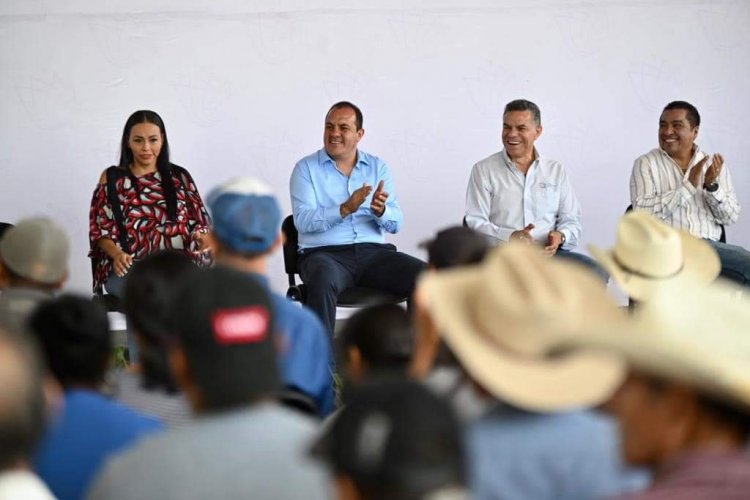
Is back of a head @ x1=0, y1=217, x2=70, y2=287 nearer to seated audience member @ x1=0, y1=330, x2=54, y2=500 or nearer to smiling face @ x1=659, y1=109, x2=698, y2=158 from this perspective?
seated audience member @ x1=0, y1=330, x2=54, y2=500

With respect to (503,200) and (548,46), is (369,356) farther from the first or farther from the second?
(548,46)

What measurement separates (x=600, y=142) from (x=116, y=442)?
491 centimetres

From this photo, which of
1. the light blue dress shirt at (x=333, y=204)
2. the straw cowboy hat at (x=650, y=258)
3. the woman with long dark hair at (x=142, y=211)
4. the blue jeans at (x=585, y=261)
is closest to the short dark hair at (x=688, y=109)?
the blue jeans at (x=585, y=261)

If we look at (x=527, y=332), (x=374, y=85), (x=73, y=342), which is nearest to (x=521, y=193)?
(x=374, y=85)

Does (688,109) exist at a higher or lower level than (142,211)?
higher

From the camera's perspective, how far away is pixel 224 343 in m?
1.53

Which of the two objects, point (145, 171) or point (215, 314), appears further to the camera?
point (145, 171)

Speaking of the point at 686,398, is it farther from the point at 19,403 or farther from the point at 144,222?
the point at 144,222

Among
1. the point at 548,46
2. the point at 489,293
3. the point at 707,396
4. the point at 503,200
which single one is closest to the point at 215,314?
the point at 489,293

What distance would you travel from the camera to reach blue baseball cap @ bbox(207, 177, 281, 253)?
9.41ft

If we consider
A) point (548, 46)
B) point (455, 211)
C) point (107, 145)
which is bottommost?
point (455, 211)

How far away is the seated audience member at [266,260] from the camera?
263 centimetres

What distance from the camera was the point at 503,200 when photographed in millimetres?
5465

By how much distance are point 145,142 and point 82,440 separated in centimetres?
314
